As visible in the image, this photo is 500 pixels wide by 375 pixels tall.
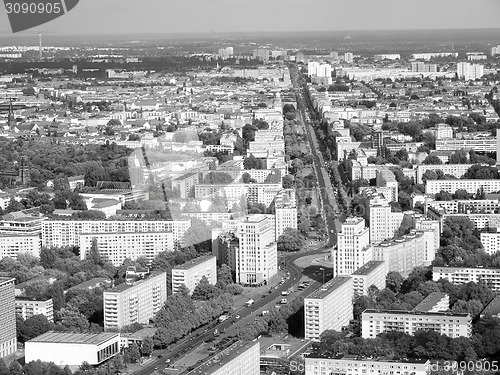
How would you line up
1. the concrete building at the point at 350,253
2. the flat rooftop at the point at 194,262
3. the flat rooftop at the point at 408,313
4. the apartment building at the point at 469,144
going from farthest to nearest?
the apartment building at the point at 469,144
the concrete building at the point at 350,253
the flat rooftop at the point at 194,262
the flat rooftop at the point at 408,313

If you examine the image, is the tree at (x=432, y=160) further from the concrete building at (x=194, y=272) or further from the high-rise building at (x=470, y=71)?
the high-rise building at (x=470, y=71)

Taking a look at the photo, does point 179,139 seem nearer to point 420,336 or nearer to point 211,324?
point 211,324

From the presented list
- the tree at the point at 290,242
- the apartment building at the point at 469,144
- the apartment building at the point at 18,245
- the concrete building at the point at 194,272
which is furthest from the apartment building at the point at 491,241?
the apartment building at the point at 469,144

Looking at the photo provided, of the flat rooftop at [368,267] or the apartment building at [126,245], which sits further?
the apartment building at [126,245]

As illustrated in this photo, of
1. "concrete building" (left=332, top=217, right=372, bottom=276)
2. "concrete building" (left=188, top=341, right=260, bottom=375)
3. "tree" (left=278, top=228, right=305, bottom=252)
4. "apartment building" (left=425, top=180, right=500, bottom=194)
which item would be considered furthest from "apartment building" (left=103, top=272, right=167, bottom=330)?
"apartment building" (left=425, top=180, right=500, bottom=194)

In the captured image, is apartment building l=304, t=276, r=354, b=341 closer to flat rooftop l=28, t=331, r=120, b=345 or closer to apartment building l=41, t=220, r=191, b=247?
flat rooftop l=28, t=331, r=120, b=345

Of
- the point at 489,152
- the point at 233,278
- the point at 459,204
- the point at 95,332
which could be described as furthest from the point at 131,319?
the point at 489,152
